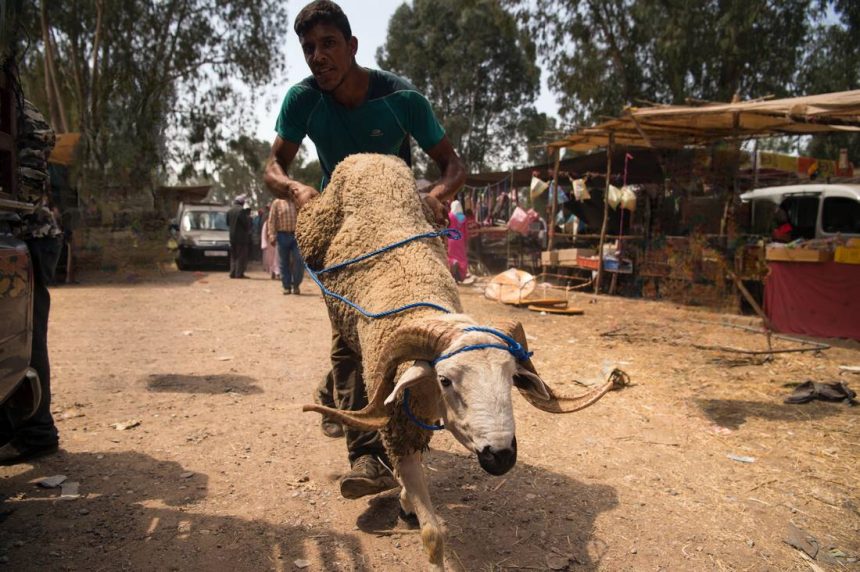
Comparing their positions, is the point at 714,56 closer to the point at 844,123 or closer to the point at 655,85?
the point at 655,85

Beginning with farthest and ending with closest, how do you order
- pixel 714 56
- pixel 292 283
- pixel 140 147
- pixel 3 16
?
pixel 140 147
pixel 714 56
pixel 292 283
pixel 3 16

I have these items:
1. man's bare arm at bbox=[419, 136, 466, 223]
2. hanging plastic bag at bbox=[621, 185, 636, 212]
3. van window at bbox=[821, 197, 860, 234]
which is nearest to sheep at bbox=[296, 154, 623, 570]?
man's bare arm at bbox=[419, 136, 466, 223]

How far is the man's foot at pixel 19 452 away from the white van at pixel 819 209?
11690 mm

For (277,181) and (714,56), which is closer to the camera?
(277,181)

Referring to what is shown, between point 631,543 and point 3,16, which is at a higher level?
point 3,16

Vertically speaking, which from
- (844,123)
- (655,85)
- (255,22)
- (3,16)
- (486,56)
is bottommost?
(3,16)

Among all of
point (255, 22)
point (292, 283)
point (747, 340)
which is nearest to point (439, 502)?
point (747, 340)

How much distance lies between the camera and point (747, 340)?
7.45 meters

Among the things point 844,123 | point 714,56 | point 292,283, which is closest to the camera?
point 844,123

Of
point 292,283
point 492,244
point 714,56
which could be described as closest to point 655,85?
point 714,56

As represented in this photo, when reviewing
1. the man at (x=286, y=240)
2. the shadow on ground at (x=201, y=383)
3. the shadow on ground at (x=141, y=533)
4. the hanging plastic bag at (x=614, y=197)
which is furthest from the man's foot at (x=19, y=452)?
the hanging plastic bag at (x=614, y=197)

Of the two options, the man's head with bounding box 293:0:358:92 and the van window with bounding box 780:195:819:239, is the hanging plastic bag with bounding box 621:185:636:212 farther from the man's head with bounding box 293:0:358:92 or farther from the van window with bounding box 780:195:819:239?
the man's head with bounding box 293:0:358:92

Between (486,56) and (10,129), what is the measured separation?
3373 cm

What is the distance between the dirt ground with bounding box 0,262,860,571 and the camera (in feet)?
8.45
